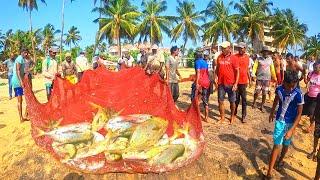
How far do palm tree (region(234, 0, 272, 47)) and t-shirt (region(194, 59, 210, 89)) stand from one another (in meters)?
39.6

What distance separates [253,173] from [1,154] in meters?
4.26

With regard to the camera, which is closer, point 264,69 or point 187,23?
point 264,69

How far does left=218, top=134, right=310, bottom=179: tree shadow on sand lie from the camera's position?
22.1 feet

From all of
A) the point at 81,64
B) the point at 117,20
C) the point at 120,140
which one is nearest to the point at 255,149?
the point at 120,140

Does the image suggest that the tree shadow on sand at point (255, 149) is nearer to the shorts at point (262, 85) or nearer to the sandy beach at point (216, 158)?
the sandy beach at point (216, 158)

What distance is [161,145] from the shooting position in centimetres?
662

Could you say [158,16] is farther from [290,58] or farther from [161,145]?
[161,145]

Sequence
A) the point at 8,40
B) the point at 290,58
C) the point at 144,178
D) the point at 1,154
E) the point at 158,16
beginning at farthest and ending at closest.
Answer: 1. the point at 8,40
2. the point at 158,16
3. the point at 290,58
4. the point at 1,154
5. the point at 144,178

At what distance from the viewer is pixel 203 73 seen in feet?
28.7

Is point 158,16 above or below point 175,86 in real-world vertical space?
above

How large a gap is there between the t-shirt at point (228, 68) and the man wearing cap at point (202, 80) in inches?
17.3

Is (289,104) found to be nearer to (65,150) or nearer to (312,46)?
(65,150)

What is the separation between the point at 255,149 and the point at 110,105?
2.59 meters

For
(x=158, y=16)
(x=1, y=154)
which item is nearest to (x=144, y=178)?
(x=1, y=154)
